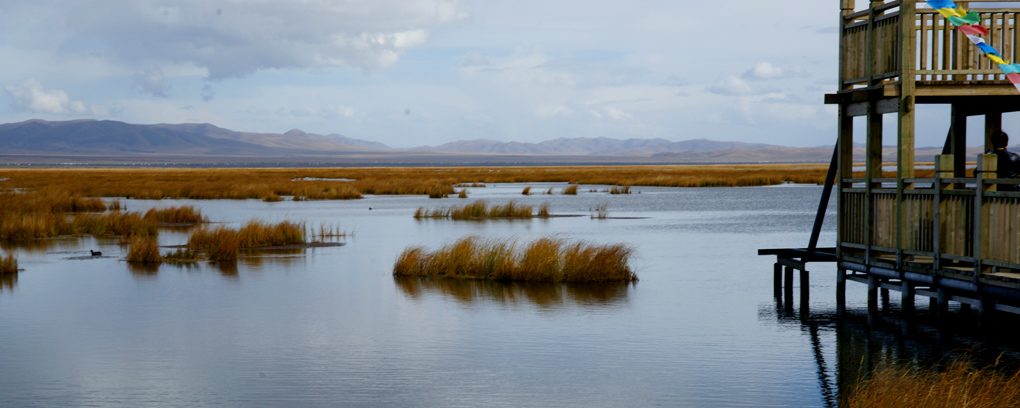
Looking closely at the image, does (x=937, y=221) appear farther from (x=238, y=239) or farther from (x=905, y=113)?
(x=238, y=239)

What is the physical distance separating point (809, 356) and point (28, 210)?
1089 inches

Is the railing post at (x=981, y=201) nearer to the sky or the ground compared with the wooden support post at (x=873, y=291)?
nearer to the sky

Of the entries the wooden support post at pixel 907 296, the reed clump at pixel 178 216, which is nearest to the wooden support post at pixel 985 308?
the wooden support post at pixel 907 296

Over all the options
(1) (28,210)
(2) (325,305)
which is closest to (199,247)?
(2) (325,305)

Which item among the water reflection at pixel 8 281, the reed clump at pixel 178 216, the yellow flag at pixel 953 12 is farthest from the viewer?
the reed clump at pixel 178 216

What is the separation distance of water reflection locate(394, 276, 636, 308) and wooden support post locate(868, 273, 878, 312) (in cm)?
391

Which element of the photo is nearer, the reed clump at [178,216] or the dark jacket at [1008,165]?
the dark jacket at [1008,165]

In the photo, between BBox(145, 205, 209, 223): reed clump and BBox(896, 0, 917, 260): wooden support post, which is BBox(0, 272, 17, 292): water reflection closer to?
BBox(145, 205, 209, 223): reed clump

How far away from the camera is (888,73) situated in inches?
462

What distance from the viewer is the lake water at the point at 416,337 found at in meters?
9.80

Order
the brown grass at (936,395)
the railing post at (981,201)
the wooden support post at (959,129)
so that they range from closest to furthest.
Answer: the brown grass at (936,395), the railing post at (981,201), the wooden support post at (959,129)

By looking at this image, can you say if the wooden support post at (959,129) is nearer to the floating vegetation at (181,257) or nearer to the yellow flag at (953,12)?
the yellow flag at (953,12)

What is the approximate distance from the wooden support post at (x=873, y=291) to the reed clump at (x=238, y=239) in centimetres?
1391

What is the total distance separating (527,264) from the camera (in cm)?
1741
